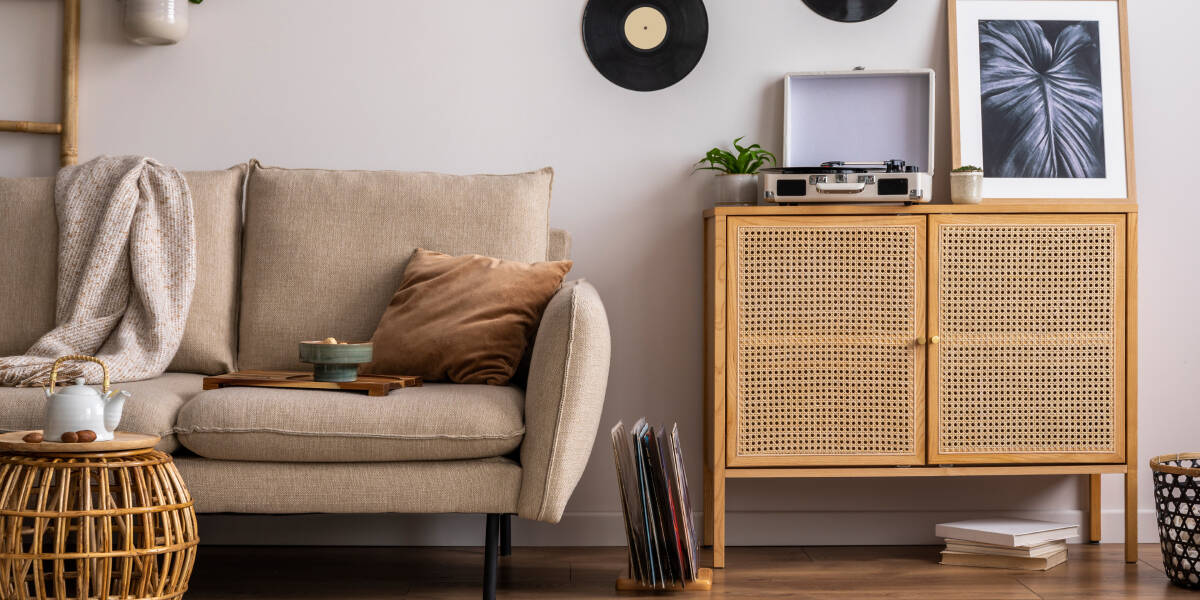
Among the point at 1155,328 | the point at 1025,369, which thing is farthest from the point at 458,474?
the point at 1155,328

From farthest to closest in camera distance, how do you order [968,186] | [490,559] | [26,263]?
[968,186] → [26,263] → [490,559]

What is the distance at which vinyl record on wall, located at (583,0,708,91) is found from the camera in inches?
109

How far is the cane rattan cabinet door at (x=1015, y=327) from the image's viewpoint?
2.44 meters

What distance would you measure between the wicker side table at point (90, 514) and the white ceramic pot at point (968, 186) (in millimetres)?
1899

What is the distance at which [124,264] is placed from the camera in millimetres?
2342

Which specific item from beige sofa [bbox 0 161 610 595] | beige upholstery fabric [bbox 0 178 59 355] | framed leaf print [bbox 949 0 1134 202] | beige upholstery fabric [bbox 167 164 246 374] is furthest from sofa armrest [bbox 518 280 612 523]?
framed leaf print [bbox 949 0 1134 202]

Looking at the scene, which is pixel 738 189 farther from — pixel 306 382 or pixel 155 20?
pixel 155 20

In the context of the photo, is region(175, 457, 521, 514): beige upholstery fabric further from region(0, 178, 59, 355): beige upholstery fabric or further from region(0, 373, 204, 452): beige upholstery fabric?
region(0, 178, 59, 355): beige upholstery fabric

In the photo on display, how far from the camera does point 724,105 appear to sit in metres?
2.78

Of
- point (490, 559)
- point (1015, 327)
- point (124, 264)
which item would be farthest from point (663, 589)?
point (124, 264)

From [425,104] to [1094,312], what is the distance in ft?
5.94

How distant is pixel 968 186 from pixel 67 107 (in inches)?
93.3

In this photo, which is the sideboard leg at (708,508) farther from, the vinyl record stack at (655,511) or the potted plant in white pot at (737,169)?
the potted plant in white pot at (737,169)

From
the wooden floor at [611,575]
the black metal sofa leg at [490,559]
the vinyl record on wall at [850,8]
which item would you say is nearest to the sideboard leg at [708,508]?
the wooden floor at [611,575]
